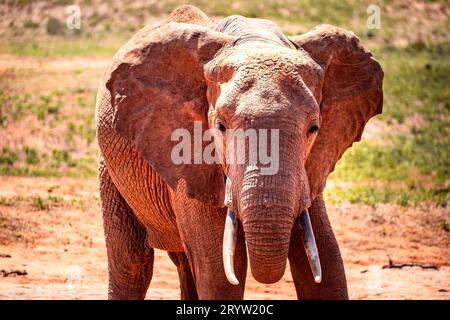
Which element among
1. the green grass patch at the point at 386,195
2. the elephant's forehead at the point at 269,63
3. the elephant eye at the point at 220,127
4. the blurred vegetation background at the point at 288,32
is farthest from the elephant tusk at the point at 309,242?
the blurred vegetation background at the point at 288,32

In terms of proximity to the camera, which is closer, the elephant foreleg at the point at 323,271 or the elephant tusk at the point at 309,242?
the elephant tusk at the point at 309,242

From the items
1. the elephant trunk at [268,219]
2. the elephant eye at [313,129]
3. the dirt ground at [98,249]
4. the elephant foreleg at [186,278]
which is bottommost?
the dirt ground at [98,249]

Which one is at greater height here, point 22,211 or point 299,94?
point 299,94

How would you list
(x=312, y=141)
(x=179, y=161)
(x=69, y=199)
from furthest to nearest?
(x=69, y=199) < (x=179, y=161) < (x=312, y=141)

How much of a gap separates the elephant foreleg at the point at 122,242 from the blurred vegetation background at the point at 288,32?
5.02 m

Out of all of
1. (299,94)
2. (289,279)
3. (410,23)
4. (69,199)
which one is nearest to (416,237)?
(289,279)

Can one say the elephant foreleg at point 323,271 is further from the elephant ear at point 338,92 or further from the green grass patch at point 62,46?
the green grass patch at point 62,46

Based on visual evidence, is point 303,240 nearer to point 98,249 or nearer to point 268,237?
point 268,237

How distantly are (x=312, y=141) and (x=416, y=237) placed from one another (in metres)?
5.77

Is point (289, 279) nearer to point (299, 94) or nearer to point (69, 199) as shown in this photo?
point (69, 199)

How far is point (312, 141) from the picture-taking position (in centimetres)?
539

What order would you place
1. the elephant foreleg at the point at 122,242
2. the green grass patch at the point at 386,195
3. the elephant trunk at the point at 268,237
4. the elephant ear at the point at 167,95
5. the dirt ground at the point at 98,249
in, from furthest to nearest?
the green grass patch at the point at 386,195 → the dirt ground at the point at 98,249 → the elephant foreleg at the point at 122,242 → the elephant ear at the point at 167,95 → the elephant trunk at the point at 268,237

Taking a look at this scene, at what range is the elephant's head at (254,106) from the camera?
16.4ft

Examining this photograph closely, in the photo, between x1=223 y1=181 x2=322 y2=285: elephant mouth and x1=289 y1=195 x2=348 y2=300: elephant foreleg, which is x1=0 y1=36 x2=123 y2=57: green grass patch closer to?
x1=289 y1=195 x2=348 y2=300: elephant foreleg
